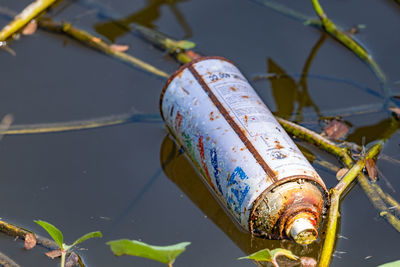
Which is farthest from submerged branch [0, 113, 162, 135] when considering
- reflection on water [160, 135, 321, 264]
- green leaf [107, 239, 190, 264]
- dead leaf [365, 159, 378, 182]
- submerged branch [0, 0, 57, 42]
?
green leaf [107, 239, 190, 264]

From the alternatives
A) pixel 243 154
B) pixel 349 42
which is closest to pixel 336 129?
pixel 349 42

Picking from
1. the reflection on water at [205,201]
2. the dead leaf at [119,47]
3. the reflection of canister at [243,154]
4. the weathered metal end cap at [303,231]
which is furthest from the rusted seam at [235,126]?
the dead leaf at [119,47]

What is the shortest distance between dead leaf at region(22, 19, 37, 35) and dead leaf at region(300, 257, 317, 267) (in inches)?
97.1

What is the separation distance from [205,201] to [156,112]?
2.41 feet

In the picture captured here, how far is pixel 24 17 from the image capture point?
371 centimetres

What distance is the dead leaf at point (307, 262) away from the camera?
2377 mm

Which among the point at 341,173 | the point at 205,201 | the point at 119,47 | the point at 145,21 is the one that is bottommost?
the point at 205,201

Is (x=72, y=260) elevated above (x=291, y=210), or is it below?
below

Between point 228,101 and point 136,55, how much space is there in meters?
1.15

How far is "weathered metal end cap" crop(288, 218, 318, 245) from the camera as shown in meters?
2.31

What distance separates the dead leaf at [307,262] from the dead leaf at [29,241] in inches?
47.8

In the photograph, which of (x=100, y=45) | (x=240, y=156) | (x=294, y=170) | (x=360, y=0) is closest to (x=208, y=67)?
(x=240, y=156)

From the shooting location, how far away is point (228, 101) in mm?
2641

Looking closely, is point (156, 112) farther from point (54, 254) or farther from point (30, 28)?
point (30, 28)
